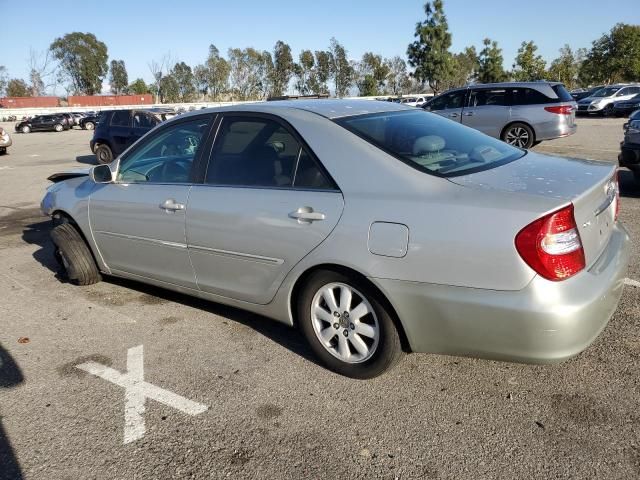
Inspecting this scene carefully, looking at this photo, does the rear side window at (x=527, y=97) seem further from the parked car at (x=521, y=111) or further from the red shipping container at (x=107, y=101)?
the red shipping container at (x=107, y=101)

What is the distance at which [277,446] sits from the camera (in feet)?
8.32

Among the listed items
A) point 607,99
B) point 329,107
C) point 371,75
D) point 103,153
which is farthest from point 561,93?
point 371,75

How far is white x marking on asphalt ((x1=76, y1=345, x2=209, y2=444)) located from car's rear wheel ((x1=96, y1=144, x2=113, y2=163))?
42.8 ft

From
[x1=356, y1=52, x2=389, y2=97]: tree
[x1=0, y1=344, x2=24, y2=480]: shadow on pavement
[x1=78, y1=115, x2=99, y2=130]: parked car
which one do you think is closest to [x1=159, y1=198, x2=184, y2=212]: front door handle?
[x1=0, y1=344, x2=24, y2=480]: shadow on pavement

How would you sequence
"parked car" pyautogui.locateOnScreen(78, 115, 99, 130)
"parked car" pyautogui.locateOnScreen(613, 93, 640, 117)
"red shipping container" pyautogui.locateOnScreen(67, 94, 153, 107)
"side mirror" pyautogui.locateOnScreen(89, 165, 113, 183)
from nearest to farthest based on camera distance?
"side mirror" pyautogui.locateOnScreen(89, 165, 113, 183) < "parked car" pyautogui.locateOnScreen(613, 93, 640, 117) < "parked car" pyautogui.locateOnScreen(78, 115, 99, 130) < "red shipping container" pyautogui.locateOnScreen(67, 94, 153, 107)

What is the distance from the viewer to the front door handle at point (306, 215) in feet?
A: 9.59

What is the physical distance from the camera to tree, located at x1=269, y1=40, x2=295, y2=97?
79.9 metres

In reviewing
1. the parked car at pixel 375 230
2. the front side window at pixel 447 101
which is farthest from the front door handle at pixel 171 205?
the front side window at pixel 447 101

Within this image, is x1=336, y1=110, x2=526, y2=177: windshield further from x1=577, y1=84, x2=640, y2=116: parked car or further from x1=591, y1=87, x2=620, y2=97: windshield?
x1=591, y1=87, x2=620, y2=97: windshield

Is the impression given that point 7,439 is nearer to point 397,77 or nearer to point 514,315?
point 514,315

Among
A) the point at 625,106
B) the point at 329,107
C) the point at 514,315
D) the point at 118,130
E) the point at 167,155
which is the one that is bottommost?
the point at 625,106

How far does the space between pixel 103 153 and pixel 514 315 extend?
15010 millimetres

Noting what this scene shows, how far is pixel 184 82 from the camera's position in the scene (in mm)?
86000

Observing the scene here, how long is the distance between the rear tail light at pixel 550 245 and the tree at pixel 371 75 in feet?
245
